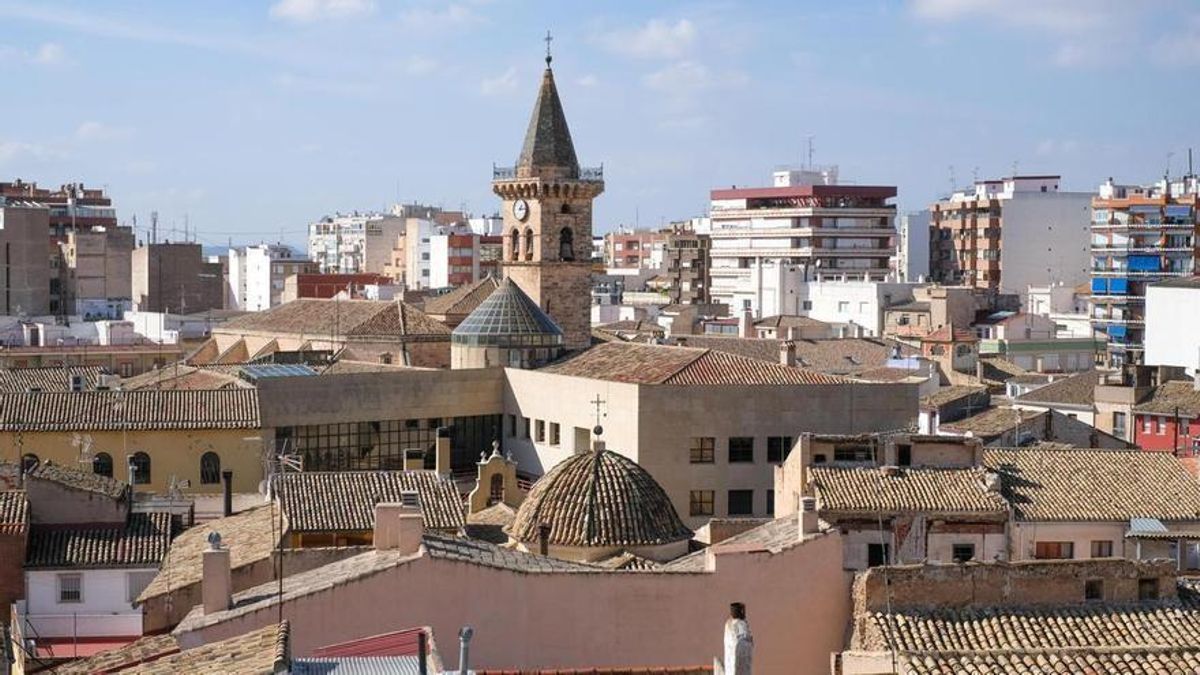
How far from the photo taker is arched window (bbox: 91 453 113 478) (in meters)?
38.7

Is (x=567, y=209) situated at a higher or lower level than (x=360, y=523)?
higher

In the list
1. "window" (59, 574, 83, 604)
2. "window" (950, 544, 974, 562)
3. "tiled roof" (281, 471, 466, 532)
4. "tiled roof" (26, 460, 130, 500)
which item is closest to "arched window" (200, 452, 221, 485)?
"tiled roof" (26, 460, 130, 500)

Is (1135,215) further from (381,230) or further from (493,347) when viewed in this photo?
(381,230)

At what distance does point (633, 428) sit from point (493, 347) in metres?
7.79

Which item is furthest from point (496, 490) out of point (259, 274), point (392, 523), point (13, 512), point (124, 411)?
point (259, 274)

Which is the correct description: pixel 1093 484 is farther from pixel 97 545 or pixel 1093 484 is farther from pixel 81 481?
pixel 81 481

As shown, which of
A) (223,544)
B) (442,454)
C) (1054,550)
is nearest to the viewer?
(223,544)

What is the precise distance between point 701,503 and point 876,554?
12.8 m

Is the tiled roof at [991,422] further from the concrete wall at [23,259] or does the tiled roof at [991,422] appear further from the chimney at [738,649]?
the concrete wall at [23,259]

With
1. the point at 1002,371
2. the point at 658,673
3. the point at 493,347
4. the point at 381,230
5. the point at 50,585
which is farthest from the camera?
the point at 381,230

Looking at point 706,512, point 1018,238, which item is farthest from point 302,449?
point 1018,238

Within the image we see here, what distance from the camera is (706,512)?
129 ft

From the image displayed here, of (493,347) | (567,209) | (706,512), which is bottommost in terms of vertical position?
(706,512)

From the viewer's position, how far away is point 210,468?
3950 centimetres
